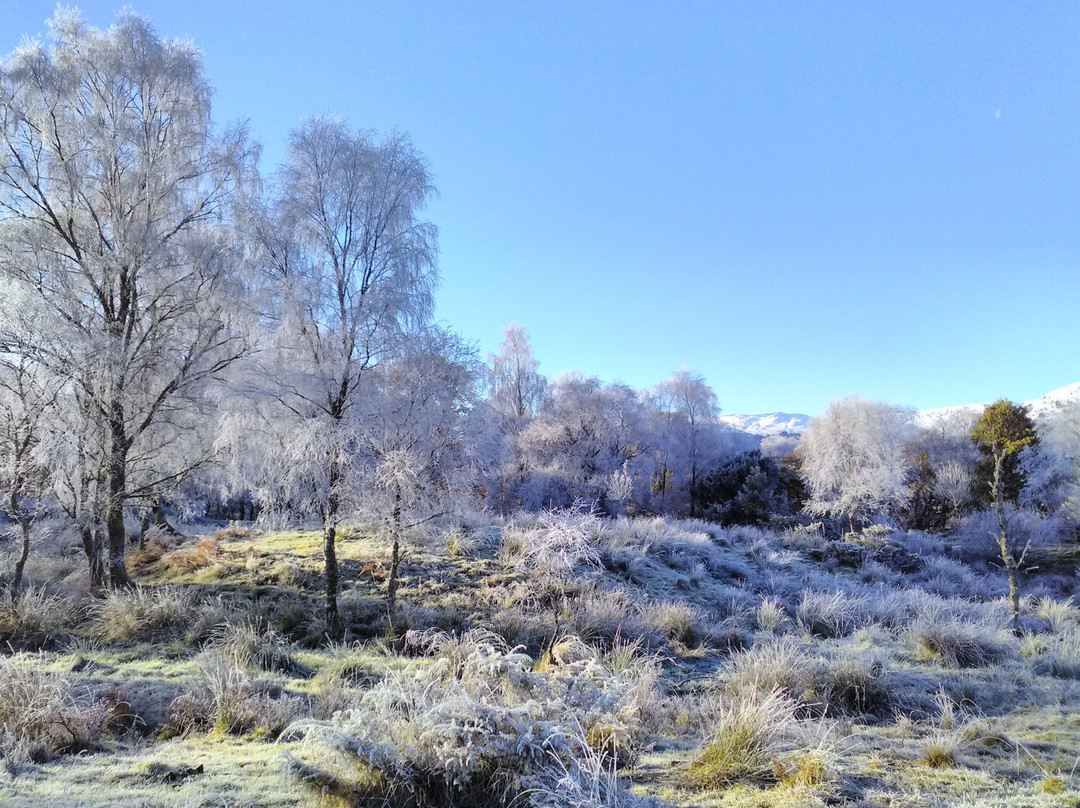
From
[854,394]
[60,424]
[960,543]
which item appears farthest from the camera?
[854,394]

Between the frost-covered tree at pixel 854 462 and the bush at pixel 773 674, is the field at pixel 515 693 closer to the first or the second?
the bush at pixel 773 674

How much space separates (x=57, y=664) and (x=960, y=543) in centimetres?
2667

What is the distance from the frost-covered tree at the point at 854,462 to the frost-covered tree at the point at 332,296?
22.4m

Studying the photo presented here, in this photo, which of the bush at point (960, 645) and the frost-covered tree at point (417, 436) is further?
the frost-covered tree at point (417, 436)

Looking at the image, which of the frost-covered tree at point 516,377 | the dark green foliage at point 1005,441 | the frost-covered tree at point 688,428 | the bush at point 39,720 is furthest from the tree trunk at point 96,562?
the dark green foliage at point 1005,441

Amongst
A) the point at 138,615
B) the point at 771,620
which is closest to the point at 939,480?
the point at 771,620

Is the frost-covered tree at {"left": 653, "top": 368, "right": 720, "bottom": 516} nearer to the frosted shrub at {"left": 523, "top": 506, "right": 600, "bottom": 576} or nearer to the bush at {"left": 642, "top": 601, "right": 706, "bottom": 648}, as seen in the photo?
the bush at {"left": 642, "top": 601, "right": 706, "bottom": 648}

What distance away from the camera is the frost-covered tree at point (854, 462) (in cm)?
2564

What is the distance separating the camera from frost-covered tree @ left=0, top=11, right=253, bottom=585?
9617mm

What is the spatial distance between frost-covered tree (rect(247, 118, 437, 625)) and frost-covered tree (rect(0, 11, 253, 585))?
7.13ft

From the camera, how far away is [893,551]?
18.3 meters

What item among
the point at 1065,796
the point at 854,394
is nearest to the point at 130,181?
the point at 1065,796

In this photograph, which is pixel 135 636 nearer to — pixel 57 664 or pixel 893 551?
pixel 57 664

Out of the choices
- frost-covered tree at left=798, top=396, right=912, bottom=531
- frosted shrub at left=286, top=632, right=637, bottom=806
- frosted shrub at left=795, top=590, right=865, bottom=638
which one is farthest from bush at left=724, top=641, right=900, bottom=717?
frost-covered tree at left=798, top=396, right=912, bottom=531
